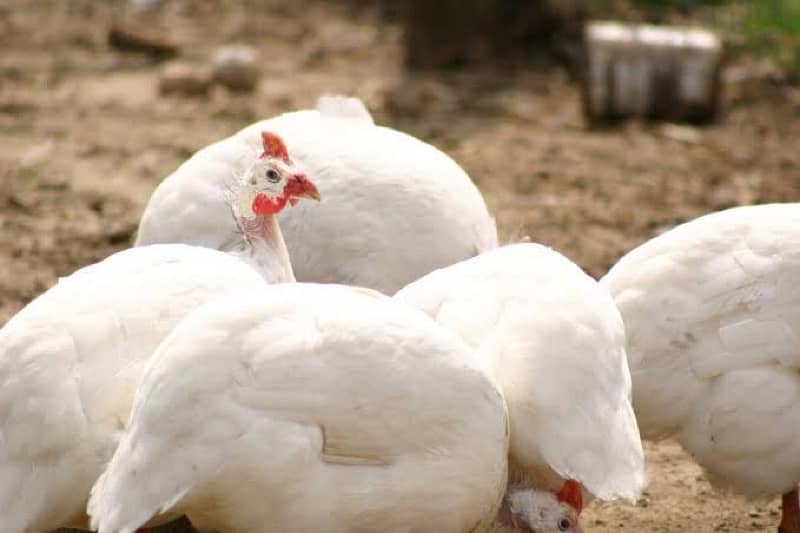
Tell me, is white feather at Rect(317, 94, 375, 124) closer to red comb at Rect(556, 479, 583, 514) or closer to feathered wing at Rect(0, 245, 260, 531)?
feathered wing at Rect(0, 245, 260, 531)

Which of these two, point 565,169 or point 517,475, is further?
point 565,169

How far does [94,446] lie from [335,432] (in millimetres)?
636

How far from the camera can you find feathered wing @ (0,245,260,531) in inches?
155

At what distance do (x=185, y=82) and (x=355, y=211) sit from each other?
490cm

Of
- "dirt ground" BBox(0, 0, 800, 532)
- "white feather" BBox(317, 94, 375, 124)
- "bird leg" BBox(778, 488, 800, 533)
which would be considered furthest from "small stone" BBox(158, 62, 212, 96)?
"bird leg" BBox(778, 488, 800, 533)

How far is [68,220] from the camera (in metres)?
7.54

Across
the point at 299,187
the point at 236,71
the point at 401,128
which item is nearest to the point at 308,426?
the point at 299,187

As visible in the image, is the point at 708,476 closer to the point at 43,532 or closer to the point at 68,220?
the point at 43,532

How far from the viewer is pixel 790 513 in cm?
480

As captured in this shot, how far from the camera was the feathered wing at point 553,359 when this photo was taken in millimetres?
3975

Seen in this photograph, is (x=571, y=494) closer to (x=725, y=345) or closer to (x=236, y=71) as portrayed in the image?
(x=725, y=345)

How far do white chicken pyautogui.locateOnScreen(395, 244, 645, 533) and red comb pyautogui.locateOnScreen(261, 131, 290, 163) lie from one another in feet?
2.25

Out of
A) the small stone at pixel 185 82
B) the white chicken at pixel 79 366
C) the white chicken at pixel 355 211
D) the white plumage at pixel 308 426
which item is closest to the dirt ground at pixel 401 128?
the small stone at pixel 185 82

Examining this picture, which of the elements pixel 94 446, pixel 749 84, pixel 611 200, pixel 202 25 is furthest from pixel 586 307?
pixel 202 25
